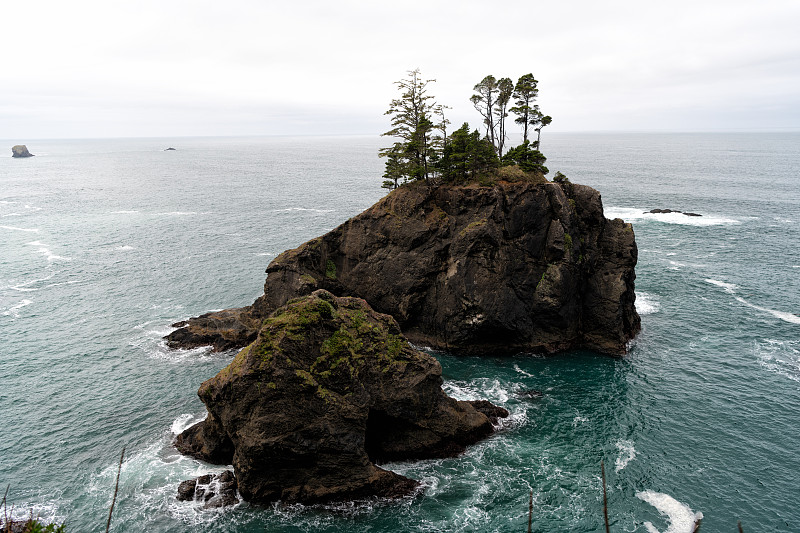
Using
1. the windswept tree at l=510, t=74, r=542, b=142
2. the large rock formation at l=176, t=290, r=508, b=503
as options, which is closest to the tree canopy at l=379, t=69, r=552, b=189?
the windswept tree at l=510, t=74, r=542, b=142

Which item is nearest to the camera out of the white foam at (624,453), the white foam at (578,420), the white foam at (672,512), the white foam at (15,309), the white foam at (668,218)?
the white foam at (672,512)

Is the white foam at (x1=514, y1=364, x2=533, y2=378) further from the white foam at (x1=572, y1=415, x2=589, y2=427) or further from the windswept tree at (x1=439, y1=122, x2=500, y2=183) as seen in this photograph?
the windswept tree at (x1=439, y1=122, x2=500, y2=183)

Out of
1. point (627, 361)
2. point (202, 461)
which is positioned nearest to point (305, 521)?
point (202, 461)

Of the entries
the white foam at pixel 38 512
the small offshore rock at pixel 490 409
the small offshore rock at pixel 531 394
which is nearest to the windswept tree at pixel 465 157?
the small offshore rock at pixel 531 394

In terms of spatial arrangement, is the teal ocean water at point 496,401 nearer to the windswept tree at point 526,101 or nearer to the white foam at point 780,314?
the white foam at point 780,314

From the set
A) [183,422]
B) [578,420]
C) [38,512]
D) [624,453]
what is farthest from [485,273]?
[38,512]

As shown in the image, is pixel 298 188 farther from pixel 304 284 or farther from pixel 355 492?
pixel 355 492
